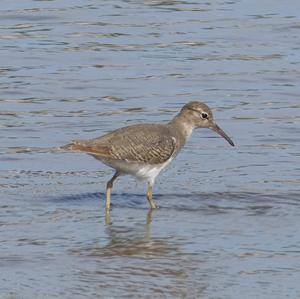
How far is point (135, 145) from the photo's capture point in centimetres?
1127

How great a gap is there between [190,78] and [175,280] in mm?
7342

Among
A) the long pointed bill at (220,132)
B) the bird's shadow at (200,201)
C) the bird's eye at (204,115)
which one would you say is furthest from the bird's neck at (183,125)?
the bird's shadow at (200,201)

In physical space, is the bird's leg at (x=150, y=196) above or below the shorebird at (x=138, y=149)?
below

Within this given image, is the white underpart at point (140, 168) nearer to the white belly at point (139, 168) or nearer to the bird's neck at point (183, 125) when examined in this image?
the white belly at point (139, 168)

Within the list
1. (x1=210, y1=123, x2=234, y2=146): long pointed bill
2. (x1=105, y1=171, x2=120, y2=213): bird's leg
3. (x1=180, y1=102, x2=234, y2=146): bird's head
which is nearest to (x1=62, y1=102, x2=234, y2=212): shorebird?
(x1=105, y1=171, x2=120, y2=213): bird's leg

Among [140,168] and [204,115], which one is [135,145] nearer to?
[140,168]

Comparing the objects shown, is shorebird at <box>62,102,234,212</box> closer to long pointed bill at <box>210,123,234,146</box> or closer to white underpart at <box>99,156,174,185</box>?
white underpart at <box>99,156,174,185</box>

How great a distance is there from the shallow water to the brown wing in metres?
0.42

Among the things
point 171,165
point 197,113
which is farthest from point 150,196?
point 171,165

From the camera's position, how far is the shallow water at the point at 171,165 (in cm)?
917

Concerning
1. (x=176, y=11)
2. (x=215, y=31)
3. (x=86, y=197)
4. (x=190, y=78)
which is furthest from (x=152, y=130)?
(x=176, y=11)

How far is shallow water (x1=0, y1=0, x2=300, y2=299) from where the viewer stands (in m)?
9.17

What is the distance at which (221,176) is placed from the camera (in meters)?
12.1

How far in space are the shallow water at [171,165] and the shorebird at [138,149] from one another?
27 centimetres
